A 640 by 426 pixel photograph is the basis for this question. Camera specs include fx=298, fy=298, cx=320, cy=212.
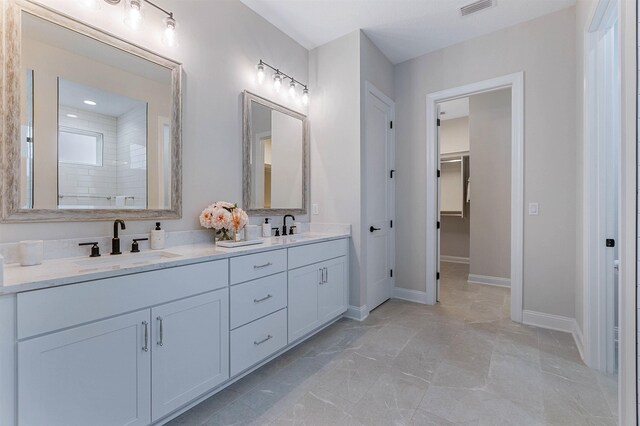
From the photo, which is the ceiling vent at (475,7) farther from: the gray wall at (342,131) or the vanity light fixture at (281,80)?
the vanity light fixture at (281,80)

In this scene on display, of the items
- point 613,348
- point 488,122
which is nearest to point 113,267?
point 613,348

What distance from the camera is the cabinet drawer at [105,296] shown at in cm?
110

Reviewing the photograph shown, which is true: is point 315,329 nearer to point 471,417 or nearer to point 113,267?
point 471,417

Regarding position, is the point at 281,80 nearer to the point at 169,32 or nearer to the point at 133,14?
the point at 169,32

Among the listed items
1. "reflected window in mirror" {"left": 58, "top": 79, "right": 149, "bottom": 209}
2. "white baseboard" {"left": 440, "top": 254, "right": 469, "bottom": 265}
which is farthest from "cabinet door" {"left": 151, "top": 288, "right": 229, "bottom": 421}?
"white baseboard" {"left": 440, "top": 254, "right": 469, "bottom": 265}

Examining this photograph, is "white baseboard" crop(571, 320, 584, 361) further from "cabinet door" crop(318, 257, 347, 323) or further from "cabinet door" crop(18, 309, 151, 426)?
"cabinet door" crop(18, 309, 151, 426)

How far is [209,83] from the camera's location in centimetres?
230

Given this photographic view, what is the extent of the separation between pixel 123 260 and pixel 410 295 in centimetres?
302

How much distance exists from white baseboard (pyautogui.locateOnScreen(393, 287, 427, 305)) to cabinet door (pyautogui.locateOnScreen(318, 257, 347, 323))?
1.00 m

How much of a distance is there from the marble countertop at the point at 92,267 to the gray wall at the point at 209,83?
0.76 feet

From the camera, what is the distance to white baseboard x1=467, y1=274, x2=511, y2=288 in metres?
4.13

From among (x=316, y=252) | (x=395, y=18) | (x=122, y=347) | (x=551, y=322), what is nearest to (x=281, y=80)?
(x=395, y=18)

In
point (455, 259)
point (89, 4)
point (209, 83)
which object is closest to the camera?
point (89, 4)

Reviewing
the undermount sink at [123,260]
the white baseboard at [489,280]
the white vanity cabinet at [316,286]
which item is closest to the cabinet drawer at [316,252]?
the white vanity cabinet at [316,286]
